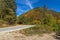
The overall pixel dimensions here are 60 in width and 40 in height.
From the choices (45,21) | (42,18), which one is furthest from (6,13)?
(42,18)

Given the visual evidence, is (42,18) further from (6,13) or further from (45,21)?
(6,13)

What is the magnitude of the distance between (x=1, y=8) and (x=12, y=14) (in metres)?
5.15

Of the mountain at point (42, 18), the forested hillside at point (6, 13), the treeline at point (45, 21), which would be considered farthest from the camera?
the mountain at point (42, 18)

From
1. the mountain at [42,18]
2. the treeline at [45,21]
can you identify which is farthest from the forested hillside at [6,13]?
the mountain at [42,18]

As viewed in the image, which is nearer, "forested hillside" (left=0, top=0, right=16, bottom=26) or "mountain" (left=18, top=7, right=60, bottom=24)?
"forested hillside" (left=0, top=0, right=16, bottom=26)

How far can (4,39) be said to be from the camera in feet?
50.0

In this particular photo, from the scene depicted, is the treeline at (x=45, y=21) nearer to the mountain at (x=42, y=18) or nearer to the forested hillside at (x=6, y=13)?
the mountain at (x=42, y=18)

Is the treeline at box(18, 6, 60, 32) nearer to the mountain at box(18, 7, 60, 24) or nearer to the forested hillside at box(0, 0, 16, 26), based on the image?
the mountain at box(18, 7, 60, 24)

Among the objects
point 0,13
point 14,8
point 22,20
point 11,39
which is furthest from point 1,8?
point 11,39

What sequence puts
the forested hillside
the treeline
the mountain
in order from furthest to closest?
the mountain, the forested hillside, the treeline

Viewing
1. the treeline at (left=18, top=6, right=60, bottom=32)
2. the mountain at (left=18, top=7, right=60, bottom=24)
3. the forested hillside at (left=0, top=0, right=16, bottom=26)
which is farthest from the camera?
the mountain at (left=18, top=7, right=60, bottom=24)

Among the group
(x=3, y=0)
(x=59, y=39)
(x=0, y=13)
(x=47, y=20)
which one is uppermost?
(x=3, y=0)

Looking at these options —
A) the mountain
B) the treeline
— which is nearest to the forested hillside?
the treeline

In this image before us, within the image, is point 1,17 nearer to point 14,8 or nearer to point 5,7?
point 5,7
